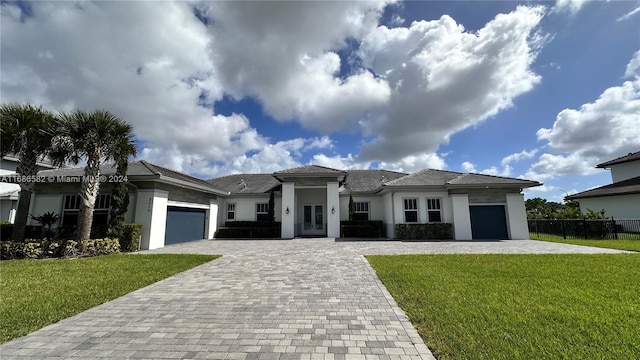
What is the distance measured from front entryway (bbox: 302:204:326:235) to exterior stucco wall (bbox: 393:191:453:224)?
624cm

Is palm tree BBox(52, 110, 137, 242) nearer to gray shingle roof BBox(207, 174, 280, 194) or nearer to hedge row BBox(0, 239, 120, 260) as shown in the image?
hedge row BBox(0, 239, 120, 260)

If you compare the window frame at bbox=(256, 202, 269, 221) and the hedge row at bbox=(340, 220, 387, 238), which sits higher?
the window frame at bbox=(256, 202, 269, 221)

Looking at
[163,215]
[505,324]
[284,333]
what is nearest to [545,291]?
[505,324]

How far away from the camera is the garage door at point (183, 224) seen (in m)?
14.5

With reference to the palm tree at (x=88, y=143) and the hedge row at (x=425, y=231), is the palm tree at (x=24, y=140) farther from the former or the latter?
the hedge row at (x=425, y=231)

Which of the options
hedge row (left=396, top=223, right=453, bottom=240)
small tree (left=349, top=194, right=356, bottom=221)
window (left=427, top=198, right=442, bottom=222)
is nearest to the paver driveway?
hedge row (left=396, top=223, right=453, bottom=240)

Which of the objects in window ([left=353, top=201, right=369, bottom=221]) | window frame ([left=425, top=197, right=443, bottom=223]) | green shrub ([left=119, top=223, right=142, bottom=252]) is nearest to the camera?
green shrub ([left=119, top=223, right=142, bottom=252])

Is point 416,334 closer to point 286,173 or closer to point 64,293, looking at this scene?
point 64,293

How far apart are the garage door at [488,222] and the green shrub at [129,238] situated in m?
19.1

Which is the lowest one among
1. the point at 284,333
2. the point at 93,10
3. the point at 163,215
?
the point at 284,333

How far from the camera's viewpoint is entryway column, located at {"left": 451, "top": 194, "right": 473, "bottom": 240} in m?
16.2

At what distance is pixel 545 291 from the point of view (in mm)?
5297

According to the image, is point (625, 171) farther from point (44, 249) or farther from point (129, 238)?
point (44, 249)

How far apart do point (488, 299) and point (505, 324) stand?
1.22 meters
